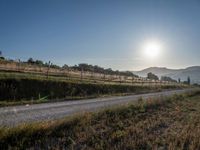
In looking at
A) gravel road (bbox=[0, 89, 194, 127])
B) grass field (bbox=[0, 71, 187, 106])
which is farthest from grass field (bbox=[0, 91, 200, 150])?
grass field (bbox=[0, 71, 187, 106])

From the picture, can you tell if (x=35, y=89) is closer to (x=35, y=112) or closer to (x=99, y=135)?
(x=35, y=112)

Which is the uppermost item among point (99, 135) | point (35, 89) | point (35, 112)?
point (35, 89)

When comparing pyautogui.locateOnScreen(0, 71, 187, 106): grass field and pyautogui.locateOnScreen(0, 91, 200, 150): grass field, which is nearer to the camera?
pyautogui.locateOnScreen(0, 91, 200, 150): grass field

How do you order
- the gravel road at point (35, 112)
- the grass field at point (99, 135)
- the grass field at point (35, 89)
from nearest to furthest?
the grass field at point (99, 135), the gravel road at point (35, 112), the grass field at point (35, 89)

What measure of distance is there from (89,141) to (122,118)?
14.1 ft

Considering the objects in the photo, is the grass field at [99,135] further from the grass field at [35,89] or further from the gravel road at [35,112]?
the grass field at [35,89]

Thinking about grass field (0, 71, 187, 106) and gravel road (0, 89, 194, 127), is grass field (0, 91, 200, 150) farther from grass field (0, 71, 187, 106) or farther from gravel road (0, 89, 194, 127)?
grass field (0, 71, 187, 106)

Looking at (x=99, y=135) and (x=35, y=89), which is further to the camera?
(x=35, y=89)

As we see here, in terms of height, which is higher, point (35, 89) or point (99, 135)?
point (35, 89)

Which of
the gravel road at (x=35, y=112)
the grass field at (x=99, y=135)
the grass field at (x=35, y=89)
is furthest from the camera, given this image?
the grass field at (x=35, y=89)

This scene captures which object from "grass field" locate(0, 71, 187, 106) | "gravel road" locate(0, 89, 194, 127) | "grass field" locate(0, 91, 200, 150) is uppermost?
"grass field" locate(0, 71, 187, 106)

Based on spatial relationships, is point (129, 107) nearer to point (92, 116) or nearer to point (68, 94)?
point (92, 116)

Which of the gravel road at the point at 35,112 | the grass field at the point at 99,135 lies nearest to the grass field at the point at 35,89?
the gravel road at the point at 35,112

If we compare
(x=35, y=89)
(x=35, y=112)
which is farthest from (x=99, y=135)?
(x=35, y=89)
